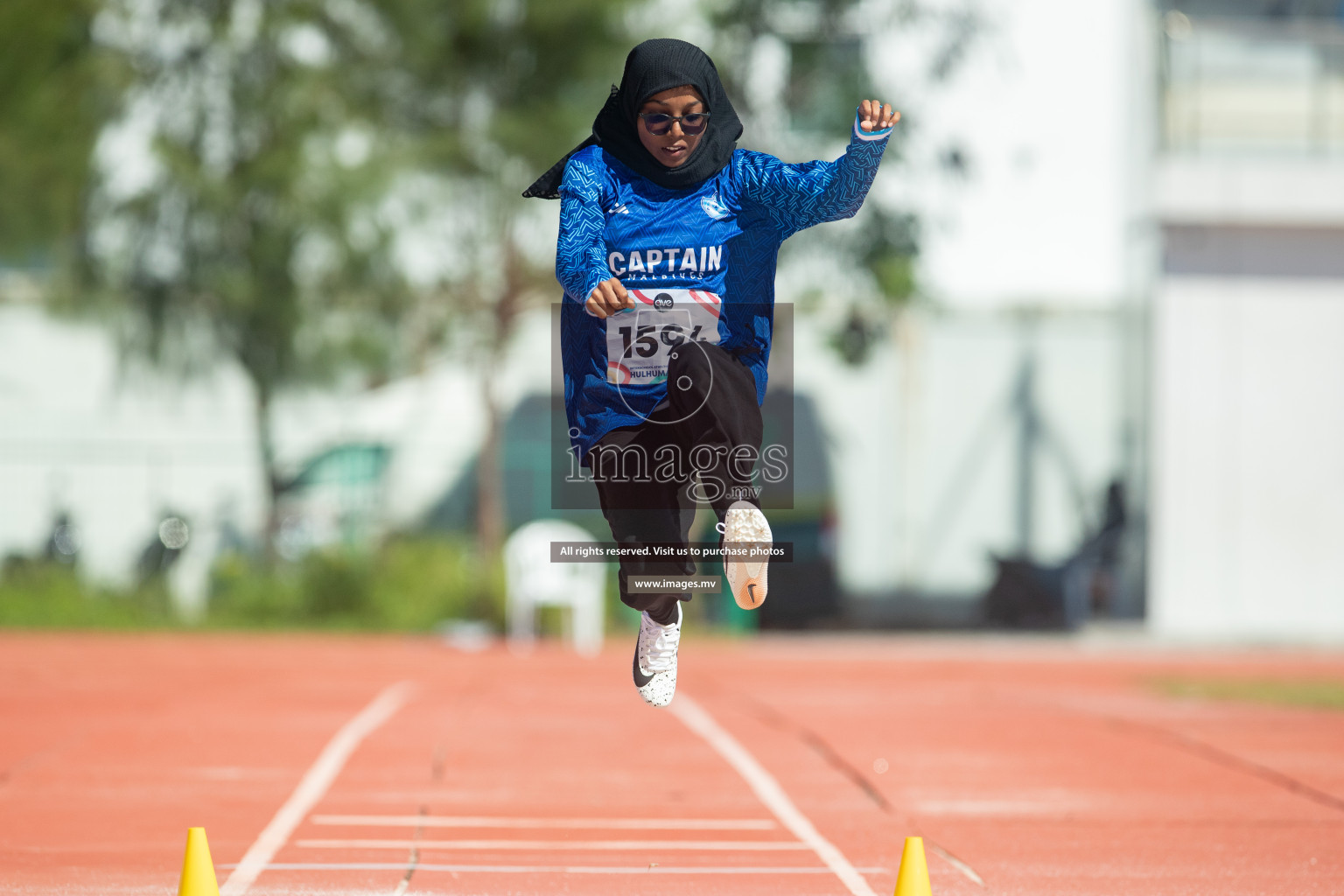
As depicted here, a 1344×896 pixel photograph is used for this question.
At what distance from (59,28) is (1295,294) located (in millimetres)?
14315

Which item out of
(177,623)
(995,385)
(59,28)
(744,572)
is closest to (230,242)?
(59,28)

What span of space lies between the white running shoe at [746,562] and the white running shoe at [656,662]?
0.64m

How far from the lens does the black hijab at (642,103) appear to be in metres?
4.51

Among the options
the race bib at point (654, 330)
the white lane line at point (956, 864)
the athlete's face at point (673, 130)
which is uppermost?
the athlete's face at point (673, 130)

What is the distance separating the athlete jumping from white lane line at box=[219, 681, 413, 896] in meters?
2.72

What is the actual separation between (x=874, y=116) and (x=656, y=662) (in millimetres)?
1832

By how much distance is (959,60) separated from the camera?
18594 millimetres

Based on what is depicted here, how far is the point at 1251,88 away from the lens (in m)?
18.4

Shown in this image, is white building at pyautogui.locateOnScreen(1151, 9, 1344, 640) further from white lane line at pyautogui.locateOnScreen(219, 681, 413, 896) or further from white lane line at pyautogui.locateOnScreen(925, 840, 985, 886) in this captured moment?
white lane line at pyautogui.locateOnScreen(925, 840, 985, 886)

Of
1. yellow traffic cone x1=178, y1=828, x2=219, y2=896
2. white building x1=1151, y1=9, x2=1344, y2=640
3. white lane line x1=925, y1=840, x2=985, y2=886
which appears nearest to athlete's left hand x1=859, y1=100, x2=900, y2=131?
yellow traffic cone x1=178, y1=828, x2=219, y2=896

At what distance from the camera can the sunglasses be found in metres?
4.60

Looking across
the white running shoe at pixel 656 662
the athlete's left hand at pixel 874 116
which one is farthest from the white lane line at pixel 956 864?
the athlete's left hand at pixel 874 116

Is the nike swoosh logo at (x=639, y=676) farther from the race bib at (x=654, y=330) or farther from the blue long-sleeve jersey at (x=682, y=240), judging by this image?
the race bib at (x=654, y=330)

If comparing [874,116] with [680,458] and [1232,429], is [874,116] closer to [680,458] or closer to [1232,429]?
[680,458]
